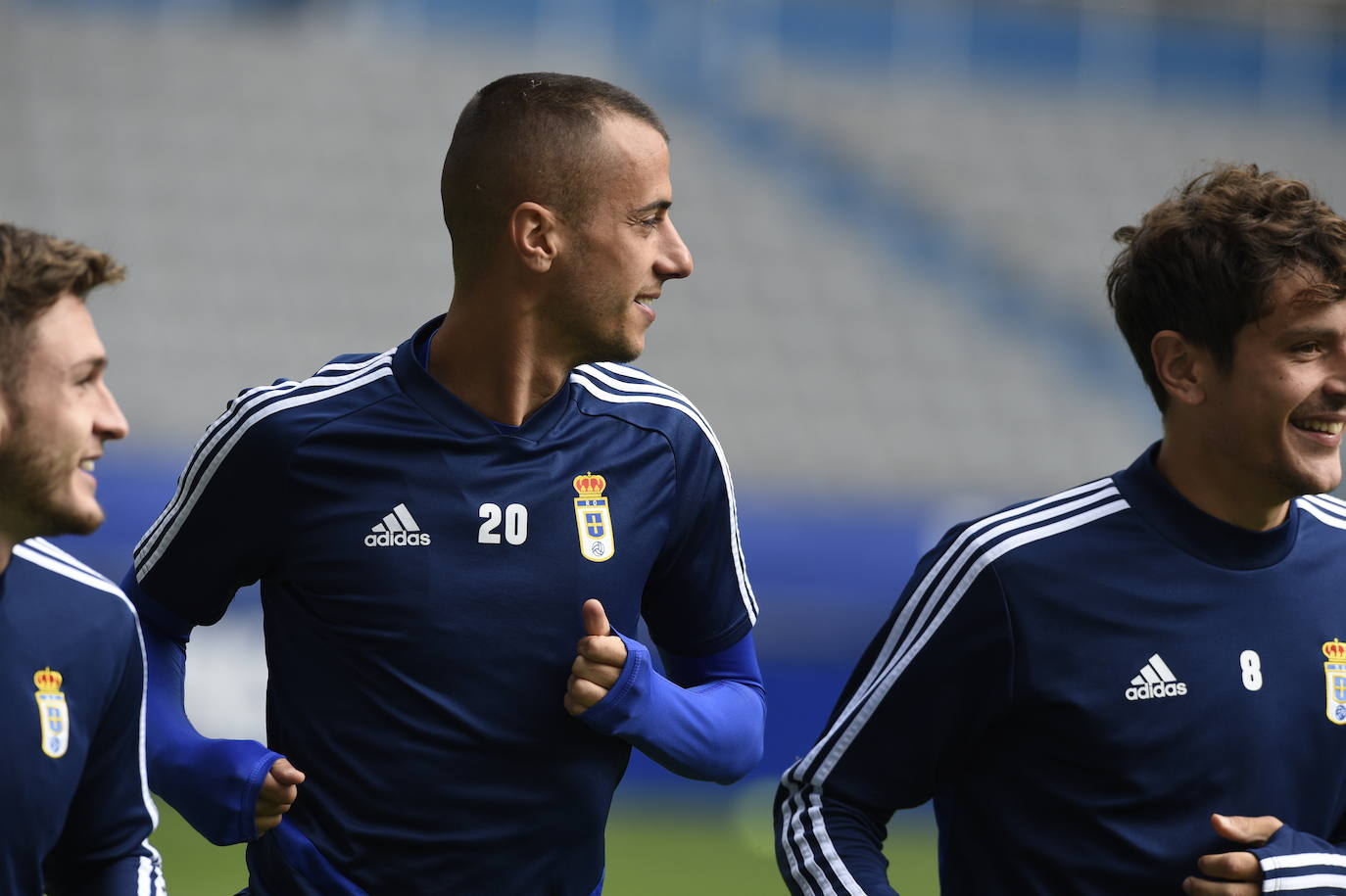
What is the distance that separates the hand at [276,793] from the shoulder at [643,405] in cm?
82

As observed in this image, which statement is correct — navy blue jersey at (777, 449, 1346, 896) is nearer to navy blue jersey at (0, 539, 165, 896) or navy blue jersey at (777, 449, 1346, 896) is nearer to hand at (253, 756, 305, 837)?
hand at (253, 756, 305, 837)

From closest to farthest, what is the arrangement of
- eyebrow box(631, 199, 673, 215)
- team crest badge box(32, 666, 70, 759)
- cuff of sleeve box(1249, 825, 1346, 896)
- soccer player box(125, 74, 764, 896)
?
team crest badge box(32, 666, 70, 759)
cuff of sleeve box(1249, 825, 1346, 896)
soccer player box(125, 74, 764, 896)
eyebrow box(631, 199, 673, 215)

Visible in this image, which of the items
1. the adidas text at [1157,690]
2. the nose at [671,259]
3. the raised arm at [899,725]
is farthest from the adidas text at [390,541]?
the adidas text at [1157,690]

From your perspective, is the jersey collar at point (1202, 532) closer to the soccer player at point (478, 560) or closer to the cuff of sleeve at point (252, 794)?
the soccer player at point (478, 560)

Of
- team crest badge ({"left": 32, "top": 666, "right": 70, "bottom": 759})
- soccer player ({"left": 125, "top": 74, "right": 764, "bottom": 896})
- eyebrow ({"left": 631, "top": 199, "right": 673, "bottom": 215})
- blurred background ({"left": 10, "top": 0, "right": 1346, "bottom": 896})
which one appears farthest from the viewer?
blurred background ({"left": 10, "top": 0, "right": 1346, "bottom": 896})

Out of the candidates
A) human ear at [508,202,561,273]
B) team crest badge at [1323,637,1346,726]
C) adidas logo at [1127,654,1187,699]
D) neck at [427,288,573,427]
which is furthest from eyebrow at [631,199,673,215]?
team crest badge at [1323,637,1346,726]

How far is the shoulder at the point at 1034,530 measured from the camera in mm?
2859

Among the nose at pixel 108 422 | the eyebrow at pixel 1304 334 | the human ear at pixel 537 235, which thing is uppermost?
the human ear at pixel 537 235

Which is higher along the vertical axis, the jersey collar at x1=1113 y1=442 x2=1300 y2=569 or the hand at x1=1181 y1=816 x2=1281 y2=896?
the jersey collar at x1=1113 y1=442 x2=1300 y2=569

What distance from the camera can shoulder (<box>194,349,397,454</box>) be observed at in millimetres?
2971

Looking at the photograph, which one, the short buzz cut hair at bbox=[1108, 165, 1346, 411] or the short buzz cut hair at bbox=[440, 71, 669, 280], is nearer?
the short buzz cut hair at bbox=[1108, 165, 1346, 411]

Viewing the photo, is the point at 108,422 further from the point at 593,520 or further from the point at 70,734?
the point at 593,520

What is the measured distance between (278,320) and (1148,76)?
27.6 ft

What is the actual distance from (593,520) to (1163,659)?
0.98 m
